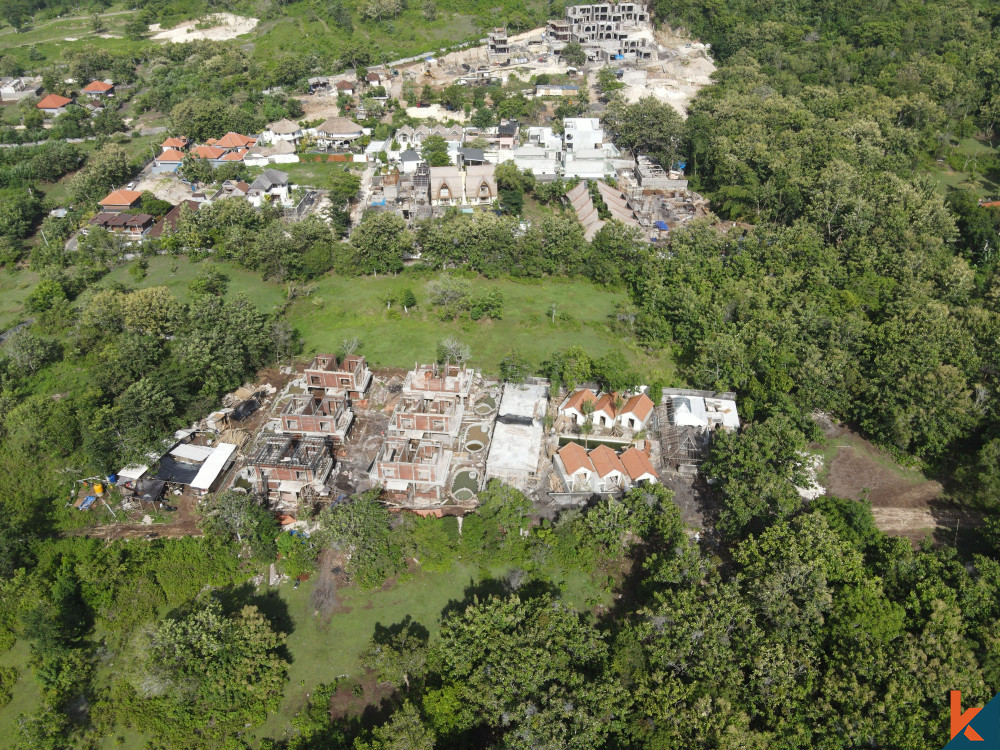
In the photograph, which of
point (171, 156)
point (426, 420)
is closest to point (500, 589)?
point (426, 420)

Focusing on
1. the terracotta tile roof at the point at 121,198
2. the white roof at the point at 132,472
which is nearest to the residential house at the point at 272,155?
the terracotta tile roof at the point at 121,198

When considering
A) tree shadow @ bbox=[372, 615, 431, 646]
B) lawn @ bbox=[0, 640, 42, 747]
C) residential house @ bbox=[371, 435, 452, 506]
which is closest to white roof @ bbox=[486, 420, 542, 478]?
residential house @ bbox=[371, 435, 452, 506]

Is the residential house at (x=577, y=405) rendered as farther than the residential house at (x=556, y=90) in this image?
No

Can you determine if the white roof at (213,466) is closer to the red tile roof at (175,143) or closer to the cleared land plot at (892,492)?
the cleared land plot at (892,492)

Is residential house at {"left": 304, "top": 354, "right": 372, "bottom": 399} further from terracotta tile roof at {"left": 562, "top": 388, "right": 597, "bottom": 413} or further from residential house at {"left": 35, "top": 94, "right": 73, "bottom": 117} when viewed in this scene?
Result: residential house at {"left": 35, "top": 94, "right": 73, "bottom": 117}

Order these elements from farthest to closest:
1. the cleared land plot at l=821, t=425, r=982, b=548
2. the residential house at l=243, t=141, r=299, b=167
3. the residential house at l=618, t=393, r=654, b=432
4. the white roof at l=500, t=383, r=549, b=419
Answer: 1. the residential house at l=243, t=141, r=299, b=167
2. the white roof at l=500, t=383, r=549, b=419
3. the residential house at l=618, t=393, r=654, b=432
4. the cleared land plot at l=821, t=425, r=982, b=548

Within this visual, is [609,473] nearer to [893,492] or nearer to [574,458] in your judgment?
[574,458]

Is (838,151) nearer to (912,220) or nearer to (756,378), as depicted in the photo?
(912,220)
